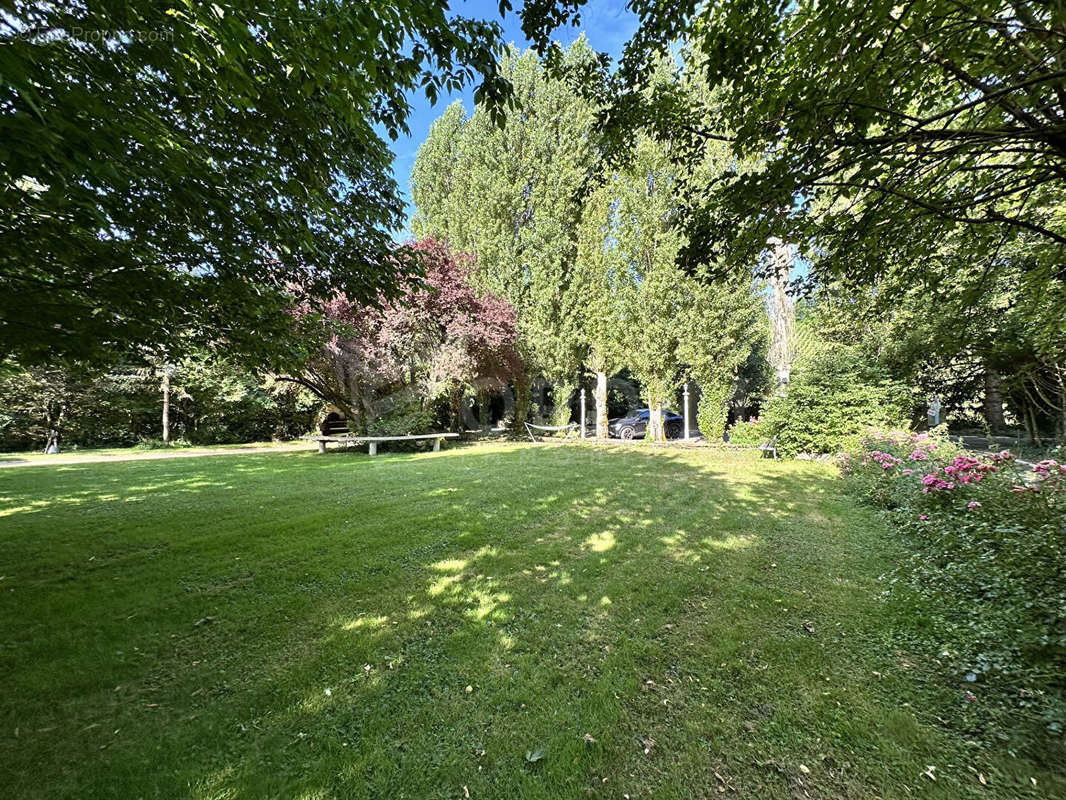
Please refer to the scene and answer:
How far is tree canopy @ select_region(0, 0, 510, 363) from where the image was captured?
2.13 m

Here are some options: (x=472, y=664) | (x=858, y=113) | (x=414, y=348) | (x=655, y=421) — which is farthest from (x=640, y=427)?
(x=472, y=664)

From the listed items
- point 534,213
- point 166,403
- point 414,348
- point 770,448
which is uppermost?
point 534,213

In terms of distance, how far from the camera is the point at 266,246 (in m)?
4.29

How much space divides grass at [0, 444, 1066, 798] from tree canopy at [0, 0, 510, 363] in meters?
2.47

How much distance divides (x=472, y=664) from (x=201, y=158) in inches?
160

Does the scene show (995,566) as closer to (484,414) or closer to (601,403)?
(601,403)

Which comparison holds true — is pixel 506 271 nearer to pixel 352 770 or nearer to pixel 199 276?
pixel 199 276

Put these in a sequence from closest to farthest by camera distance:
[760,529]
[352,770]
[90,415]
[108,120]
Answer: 1. [352,770]
2. [108,120]
3. [760,529]
4. [90,415]

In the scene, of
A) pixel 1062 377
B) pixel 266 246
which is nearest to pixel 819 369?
pixel 1062 377

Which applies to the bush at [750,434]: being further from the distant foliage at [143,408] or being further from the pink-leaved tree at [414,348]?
the distant foliage at [143,408]

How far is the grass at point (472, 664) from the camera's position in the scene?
1.77 m

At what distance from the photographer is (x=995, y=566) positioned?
3133 mm

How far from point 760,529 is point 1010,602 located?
2154 mm

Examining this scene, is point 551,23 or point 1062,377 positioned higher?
point 551,23
